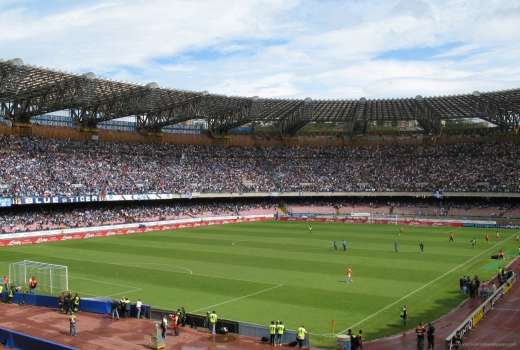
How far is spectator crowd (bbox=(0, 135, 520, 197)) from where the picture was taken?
224 ft

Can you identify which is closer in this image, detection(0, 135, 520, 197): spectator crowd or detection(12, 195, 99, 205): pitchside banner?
Answer: detection(12, 195, 99, 205): pitchside banner

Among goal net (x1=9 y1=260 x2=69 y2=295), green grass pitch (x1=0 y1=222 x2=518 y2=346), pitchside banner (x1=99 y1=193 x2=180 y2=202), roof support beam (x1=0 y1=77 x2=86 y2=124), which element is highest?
roof support beam (x1=0 y1=77 x2=86 y2=124)

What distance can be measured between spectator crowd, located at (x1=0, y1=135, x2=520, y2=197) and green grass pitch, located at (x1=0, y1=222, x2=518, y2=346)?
1483 centimetres

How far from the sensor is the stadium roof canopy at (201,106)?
199 feet

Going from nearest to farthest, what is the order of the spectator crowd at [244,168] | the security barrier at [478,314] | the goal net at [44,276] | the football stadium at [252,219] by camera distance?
1. the security barrier at [478,314]
2. the football stadium at [252,219]
3. the goal net at [44,276]
4. the spectator crowd at [244,168]

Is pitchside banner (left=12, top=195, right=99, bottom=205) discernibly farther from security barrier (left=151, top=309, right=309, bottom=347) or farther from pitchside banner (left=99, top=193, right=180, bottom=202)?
security barrier (left=151, top=309, right=309, bottom=347)

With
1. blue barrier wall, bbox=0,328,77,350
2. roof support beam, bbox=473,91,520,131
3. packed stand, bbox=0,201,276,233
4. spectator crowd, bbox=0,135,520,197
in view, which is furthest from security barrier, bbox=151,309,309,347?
roof support beam, bbox=473,91,520,131

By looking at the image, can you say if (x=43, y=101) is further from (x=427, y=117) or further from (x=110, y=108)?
(x=427, y=117)

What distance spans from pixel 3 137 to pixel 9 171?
24.8 ft

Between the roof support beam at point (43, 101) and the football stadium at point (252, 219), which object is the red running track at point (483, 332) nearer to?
the football stadium at point (252, 219)

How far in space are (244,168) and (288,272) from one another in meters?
55.2

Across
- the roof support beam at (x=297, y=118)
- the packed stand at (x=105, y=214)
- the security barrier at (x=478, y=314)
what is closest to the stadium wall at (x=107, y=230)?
the packed stand at (x=105, y=214)

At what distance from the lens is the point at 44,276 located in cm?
3159

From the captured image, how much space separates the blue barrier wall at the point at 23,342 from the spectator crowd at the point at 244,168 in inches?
1580
